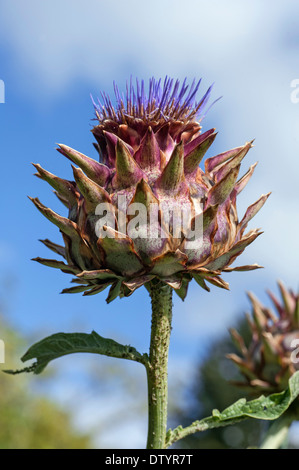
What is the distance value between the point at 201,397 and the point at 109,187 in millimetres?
16564

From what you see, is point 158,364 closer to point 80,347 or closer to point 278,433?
point 80,347

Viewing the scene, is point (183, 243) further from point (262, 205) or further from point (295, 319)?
point (295, 319)

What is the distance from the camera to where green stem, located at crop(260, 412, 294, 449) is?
2.19 m

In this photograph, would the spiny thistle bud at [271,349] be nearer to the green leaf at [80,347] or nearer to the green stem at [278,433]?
the green stem at [278,433]

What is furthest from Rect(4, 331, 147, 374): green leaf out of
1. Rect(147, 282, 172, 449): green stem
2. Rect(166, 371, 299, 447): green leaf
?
Rect(166, 371, 299, 447): green leaf

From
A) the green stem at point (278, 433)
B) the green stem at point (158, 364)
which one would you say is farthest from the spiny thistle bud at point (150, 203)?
the green stem at point (278, 433)

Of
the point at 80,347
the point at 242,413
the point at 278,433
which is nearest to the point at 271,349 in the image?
the point at 278,433

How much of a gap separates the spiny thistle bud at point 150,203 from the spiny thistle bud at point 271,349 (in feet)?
4.60

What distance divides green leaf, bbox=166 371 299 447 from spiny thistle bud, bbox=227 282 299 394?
130cm

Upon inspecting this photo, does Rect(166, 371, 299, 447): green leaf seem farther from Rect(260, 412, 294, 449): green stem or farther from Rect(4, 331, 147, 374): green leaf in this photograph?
Rect(260, 412, 294, 449): green stem

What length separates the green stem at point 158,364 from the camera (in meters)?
1.45

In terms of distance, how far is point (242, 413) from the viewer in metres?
1.46

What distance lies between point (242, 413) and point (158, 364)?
246 mm
